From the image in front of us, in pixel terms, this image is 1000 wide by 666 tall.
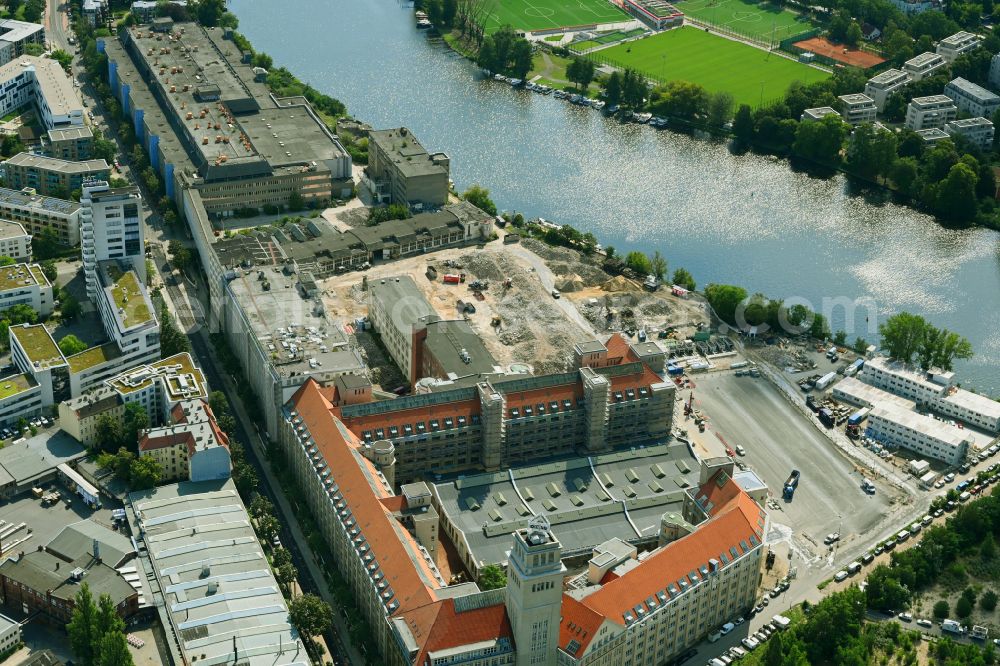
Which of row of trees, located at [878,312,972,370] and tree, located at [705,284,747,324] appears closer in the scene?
row of trees, located at [878,312,972,370]

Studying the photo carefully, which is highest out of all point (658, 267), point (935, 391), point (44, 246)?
point (935, 391)

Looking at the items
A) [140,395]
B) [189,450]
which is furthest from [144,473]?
[140,395]

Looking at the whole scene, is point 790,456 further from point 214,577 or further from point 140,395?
point 140,395

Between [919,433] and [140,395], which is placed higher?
[919,433]

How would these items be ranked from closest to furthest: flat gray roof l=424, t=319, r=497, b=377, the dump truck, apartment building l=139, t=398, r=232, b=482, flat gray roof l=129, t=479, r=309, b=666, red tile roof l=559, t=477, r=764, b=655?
1. red tile roof l=559, t=477, r=764, b=655
2. flat gray roof l=129, t=479, r=309, b=666
3. apartment building l=139, t=398, r=232, b=482
4. the dump truck
5. flat gray roof l=424, t=319, r=497, b=377

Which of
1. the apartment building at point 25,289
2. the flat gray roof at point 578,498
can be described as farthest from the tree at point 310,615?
the apartment building at point 25,289

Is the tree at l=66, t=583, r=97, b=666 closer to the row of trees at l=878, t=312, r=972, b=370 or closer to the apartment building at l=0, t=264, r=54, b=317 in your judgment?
the apartment building at l=0, t=264, r=54, b=317

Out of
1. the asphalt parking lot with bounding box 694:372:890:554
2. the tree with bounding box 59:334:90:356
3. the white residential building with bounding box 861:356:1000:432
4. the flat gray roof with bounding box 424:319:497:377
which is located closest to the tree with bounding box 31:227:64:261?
the tree with bounding box 59:334:90:356
